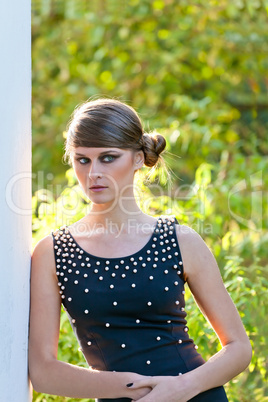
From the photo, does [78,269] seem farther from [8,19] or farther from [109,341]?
[8,19]

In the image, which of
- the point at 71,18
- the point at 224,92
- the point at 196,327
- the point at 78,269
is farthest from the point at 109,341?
the point at 224,92

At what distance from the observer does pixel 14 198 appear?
1.48 meters

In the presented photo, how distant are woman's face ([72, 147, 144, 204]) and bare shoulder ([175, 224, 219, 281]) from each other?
0.23 m

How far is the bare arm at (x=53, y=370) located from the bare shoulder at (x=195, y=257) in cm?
32

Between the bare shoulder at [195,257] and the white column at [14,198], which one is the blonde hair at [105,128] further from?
the bare shoulder at [195,257]

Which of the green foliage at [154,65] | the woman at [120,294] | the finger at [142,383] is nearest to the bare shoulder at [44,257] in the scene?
the woman at [120,294]

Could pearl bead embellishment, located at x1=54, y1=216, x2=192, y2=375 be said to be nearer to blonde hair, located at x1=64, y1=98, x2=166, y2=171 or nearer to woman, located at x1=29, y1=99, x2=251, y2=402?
woman, located at x1=29, y1=99, x2=251, y2=402

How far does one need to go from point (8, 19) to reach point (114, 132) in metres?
0.39

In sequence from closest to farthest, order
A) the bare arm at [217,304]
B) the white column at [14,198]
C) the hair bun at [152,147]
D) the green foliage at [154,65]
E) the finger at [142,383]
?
the white column at [14,198] < the finger at [142,383] < the bare arm at [217,304] < the hair bun at [152,147] < the green foliage at [154,65]

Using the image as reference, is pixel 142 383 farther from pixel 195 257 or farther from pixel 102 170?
pixel 102 170

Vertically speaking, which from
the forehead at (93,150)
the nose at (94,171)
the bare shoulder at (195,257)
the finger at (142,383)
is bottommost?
the finger at (142,383)

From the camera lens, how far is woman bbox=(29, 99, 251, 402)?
1543mm

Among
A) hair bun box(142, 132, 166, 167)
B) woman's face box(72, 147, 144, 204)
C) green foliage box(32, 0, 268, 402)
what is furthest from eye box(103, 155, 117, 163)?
green foliage box(32, 0, 268, 402)

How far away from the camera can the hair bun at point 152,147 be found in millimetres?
1727
